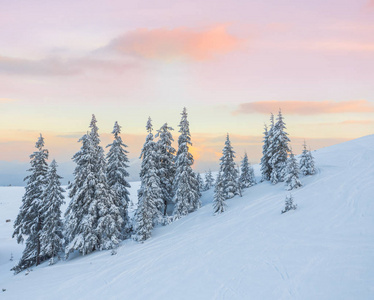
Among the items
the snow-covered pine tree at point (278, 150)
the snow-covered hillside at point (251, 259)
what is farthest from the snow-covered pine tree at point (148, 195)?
the snow-covered pine tree at point (278, 150)

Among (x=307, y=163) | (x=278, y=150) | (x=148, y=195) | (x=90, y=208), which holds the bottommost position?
(x=90, y=208)

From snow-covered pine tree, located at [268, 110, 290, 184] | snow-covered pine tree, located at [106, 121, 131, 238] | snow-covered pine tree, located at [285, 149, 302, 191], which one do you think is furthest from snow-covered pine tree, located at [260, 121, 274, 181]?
snow-covered pine tree, located at [106, 121, 131, 238]

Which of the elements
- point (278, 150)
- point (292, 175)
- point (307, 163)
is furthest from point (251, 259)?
point (278, 150)

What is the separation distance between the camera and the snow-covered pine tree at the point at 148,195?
93.4 ft

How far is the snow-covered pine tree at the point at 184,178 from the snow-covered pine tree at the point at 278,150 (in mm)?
12987

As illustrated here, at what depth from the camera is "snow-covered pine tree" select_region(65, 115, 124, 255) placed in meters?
26.8

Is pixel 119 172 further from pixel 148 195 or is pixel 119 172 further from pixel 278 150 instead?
pixel 278 150

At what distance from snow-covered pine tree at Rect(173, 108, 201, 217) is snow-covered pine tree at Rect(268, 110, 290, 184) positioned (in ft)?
42.6

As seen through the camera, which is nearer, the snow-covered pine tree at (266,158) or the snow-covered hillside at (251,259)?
the snow-covered hillside at (251,259)

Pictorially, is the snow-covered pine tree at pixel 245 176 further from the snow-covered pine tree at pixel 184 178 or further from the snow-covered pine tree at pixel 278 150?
the snow-covered pine tree at pixel 184 178

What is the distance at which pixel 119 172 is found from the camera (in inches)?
1308

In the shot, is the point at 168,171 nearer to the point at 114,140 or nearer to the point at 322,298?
the point at 114,140

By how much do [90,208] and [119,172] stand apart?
7.11 metres

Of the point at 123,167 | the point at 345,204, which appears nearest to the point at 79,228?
the point at 123,167
